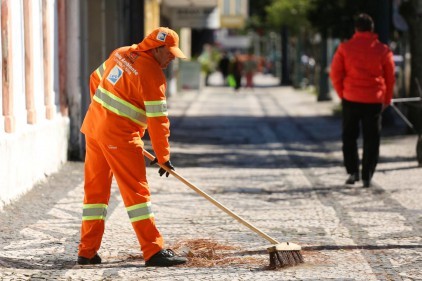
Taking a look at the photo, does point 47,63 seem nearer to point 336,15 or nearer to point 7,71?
point 7,71

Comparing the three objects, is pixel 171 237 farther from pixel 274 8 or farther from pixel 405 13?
pixel 274 8

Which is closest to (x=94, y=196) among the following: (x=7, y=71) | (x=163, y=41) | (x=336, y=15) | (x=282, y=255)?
(x=163, y=41)

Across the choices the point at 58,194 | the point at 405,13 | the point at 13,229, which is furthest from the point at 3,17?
the point at 405,13

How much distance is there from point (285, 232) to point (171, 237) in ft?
3.22

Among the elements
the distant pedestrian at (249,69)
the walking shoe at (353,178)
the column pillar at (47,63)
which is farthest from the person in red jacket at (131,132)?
the distant pedestrian at (249,69)

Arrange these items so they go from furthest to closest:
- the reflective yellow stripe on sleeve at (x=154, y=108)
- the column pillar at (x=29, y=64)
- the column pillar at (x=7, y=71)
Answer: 1. the column pillar at (x=29, y=64)
2. the column pillar at (x=7, y=71)
3. the reflective yellow stripe on sleeve at (x=154, y=108)

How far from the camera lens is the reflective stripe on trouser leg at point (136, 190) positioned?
8.16 meters

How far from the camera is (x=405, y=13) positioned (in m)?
21.1

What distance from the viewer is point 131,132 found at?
8227mm

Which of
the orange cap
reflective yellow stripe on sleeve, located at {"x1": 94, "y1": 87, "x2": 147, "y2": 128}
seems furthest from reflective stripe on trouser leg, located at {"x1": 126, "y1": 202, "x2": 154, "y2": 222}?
the orange cap

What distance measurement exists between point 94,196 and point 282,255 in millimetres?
1321

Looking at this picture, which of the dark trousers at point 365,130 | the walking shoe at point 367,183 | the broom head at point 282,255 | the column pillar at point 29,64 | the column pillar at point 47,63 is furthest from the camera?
the column pillar at point 47,63

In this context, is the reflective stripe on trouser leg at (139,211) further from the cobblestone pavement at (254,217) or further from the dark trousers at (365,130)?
the dark trousers at (365,130)

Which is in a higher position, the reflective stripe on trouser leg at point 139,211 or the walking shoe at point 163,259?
the reflective stripe on trouser leg at point 139,211
